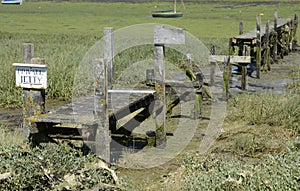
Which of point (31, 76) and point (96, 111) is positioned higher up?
point (31, 76)

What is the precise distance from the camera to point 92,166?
17.2 feet

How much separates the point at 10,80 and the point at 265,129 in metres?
5.37

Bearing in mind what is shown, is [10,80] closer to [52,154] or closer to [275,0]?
[52,154]

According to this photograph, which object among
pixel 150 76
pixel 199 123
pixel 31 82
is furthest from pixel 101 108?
pixel 199 123

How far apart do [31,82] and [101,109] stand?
31.8 inches

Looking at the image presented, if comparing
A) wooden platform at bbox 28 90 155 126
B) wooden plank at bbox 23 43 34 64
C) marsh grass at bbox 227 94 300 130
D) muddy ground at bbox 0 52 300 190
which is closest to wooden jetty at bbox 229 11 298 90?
muddy ground at bbox 0 52 300 190

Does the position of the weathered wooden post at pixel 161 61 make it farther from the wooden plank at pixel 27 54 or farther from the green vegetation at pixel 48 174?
the green vegetation at pixel 48 174

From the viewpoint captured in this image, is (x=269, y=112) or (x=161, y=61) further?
(x=269, y=112)

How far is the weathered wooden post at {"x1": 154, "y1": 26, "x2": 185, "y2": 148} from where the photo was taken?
713 cm

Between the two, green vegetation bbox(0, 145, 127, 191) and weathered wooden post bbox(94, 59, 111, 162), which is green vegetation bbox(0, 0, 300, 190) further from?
weathered wooden post bbox(94, 59, 111, 162)

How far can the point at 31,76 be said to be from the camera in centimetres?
595

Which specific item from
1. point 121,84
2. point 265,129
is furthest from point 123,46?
point 265,129

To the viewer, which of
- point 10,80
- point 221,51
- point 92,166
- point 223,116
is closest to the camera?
point 92,166

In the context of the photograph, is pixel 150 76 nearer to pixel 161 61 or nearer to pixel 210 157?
pixel 161 61
